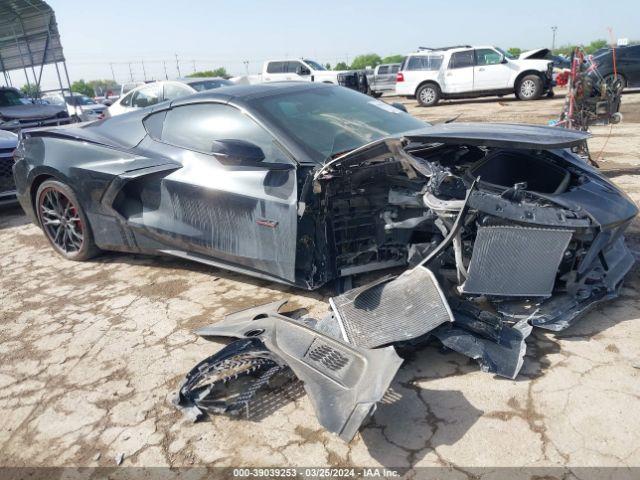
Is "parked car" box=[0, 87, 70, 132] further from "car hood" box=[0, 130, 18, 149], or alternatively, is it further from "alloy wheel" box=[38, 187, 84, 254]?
"alloy wheel" box=[38, 187, 84, 254]

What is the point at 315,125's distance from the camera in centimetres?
340

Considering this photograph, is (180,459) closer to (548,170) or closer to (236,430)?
(236,430)

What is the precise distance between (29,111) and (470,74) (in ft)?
39.8

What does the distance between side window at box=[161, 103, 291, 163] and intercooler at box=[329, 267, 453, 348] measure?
3.25 feet

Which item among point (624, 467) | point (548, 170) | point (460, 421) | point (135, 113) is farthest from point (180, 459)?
point (135, 113)

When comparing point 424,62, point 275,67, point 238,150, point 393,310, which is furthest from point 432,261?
point 275,67

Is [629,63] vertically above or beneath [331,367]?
above

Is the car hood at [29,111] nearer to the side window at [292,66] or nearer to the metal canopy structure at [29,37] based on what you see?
the metal canopy structure at [29,37]

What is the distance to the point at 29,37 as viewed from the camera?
12.1m

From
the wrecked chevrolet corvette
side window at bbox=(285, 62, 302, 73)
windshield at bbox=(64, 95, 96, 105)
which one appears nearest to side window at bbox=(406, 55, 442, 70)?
side window at bbox=(285, 62, 302, 73)

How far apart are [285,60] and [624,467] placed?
18359 millimetres

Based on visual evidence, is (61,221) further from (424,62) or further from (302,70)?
(302,70)

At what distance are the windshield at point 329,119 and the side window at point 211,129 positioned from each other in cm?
13

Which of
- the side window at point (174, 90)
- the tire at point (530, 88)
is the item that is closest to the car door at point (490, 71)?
the tire at point (530, 88)
